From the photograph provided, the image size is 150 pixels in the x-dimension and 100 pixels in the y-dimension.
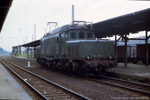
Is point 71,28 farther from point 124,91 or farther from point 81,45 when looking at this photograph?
point 124,91

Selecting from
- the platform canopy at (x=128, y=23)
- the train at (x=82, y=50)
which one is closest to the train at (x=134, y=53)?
the platform canopy at (x=128, y=23)

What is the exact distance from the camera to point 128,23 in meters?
16.6

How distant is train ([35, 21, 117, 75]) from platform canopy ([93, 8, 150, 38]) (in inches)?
83.0

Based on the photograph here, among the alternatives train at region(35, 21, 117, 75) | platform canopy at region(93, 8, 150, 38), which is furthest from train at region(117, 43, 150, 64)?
train at region(35, 21, 117, 75)

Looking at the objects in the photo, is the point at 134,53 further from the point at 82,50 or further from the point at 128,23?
the point at 82,50

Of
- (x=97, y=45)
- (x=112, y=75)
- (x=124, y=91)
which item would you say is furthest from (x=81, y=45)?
(x=124, y=91)

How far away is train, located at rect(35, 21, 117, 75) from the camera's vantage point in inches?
519

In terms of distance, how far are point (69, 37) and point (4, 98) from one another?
7912mm

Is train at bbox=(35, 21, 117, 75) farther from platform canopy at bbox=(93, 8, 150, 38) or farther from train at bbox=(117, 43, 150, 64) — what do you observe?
train at bbox=(117, 43, 150, 64)

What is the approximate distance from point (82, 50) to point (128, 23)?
5.39 m

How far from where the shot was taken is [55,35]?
17328 mm

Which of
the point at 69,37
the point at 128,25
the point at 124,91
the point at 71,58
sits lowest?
the point at 124,91

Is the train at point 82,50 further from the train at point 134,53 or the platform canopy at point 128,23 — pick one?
the train at point 134,53

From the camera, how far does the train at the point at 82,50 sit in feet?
43.3
